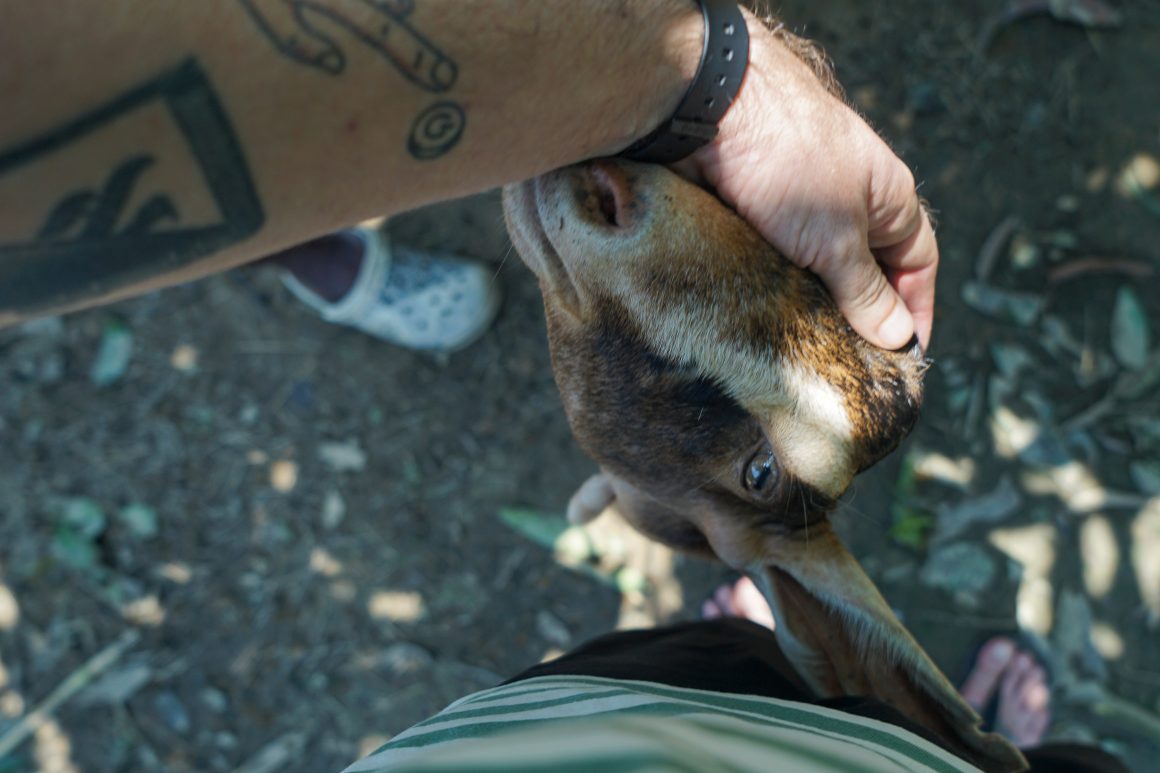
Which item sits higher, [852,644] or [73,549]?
[852,644]

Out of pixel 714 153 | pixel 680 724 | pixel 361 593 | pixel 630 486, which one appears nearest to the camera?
pixel 680 724

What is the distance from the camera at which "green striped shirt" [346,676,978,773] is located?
1246 millimetres

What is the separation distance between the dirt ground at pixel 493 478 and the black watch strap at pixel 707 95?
106 inches

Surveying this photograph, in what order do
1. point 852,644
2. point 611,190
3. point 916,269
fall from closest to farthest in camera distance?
point 611,190, point 852,644, point 916,269

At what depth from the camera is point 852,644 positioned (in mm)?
2453

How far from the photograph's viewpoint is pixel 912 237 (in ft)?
8.21

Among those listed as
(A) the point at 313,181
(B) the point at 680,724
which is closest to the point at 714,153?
(A) the point at 313,181

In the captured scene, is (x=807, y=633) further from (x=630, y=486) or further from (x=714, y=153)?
(x=714, y=153)

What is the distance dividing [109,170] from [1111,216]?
4.98 m

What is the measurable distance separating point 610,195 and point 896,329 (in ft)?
2.96

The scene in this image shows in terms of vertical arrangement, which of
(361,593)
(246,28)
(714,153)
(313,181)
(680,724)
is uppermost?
(246,28)

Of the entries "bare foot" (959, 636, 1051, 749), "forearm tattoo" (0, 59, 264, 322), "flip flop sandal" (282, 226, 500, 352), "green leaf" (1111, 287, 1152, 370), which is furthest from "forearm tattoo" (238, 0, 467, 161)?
"green leaf" (1111, 287, 1152, 370)

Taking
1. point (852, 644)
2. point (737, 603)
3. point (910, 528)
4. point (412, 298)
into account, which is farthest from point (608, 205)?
point (910, 528)

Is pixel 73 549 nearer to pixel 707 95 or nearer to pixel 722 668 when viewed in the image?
pixel 722 668
